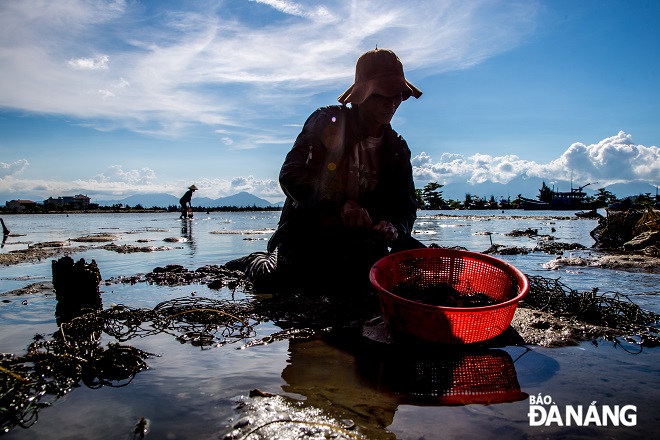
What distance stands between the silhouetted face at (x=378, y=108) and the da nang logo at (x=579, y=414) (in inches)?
117

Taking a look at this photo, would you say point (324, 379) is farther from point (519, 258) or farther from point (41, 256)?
point (41, 256)

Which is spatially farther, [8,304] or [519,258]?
[519,258]

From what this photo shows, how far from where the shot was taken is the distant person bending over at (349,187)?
3881 millimetres

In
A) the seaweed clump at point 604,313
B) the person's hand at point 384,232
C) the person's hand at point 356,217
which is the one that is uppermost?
the person's hand at point 356,217

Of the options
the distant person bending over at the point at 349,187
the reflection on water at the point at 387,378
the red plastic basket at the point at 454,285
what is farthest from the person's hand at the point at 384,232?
the reflection on water at the point at 387,378

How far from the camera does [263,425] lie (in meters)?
1.58

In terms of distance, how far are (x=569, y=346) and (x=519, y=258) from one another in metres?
5.86

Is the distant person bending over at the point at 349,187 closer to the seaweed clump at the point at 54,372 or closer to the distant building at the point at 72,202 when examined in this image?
the seaweed clump at the point at 54,372

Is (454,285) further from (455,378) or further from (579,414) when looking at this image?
(579,414)

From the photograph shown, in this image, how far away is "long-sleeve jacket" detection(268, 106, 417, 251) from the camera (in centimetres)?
408

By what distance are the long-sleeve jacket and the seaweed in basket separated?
4.63 feet

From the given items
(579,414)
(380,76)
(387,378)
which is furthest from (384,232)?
(579,414)

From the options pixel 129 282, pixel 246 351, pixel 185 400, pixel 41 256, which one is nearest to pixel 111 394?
pixel 185 400

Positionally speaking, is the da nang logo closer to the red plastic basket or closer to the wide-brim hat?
the red plastic basket
